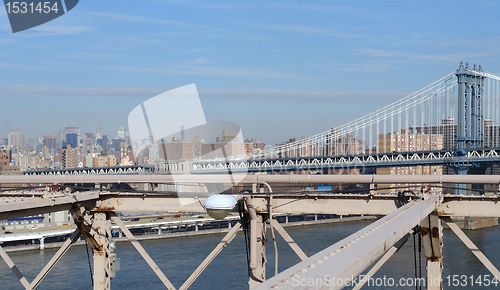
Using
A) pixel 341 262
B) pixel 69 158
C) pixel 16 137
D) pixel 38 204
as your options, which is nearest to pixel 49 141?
pixel 16 137

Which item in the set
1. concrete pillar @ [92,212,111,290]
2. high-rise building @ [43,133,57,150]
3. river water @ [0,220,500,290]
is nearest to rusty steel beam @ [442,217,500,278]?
concrete pillar @ [92,212,111,290]

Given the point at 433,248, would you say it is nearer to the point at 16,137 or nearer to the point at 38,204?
the point at 38,204

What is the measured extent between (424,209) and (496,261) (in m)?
12.7

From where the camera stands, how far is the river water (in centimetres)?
1070

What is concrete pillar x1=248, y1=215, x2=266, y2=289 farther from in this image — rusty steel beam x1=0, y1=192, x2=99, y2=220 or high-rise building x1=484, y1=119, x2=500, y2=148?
high-rise building x1=484, y1=119, x2=500, y2=148

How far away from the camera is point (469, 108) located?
22.3 metres

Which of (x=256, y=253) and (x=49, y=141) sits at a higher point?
(x=256, y=253)

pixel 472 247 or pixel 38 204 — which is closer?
pixel 38 204

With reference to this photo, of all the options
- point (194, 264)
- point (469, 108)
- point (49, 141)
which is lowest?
point (194, 264)

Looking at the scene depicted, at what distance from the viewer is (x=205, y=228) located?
2127 centimetres

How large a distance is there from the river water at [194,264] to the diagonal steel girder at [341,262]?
8490 millimetres

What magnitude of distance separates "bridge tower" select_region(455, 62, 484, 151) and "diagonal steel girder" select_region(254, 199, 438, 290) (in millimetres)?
21432

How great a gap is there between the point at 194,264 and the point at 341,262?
38.5 ft

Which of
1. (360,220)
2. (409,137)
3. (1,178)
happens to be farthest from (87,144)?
(1,178)
